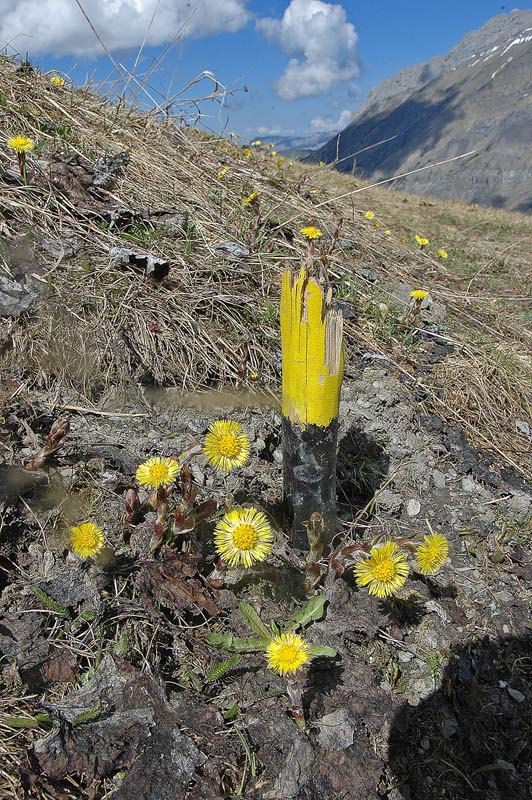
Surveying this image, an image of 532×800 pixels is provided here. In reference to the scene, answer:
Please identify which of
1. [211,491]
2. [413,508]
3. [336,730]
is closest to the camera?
[336,730]

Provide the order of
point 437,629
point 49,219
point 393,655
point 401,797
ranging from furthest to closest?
point 49,219 < point 437,629 < point 393,655 < point 401,797

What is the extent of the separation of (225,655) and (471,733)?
80cm

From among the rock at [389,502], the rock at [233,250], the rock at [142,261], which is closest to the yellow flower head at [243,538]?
the rock at [389,502]

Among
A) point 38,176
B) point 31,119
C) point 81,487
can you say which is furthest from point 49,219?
point 81,487

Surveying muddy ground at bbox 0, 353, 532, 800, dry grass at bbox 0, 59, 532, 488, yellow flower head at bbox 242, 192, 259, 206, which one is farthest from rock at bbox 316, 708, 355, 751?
yellow flower head at bbox 242, 192, 259, 206

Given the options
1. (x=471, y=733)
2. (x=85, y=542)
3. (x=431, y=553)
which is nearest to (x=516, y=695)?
(x=471, y=733)

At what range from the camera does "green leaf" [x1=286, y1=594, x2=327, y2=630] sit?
1.69 meters

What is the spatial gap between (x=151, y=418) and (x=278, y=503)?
67 centimetres

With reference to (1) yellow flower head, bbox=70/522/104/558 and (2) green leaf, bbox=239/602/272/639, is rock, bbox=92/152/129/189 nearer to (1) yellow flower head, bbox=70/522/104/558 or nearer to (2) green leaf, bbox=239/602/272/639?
(1) yellow flower head, bbox=70/522/104/558

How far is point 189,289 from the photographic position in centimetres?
271

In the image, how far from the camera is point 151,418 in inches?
90.8

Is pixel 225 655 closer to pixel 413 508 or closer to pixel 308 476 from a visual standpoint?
pixel 308 476

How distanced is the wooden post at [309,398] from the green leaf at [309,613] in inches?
8.9

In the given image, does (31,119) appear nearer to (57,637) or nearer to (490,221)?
(57,637)
